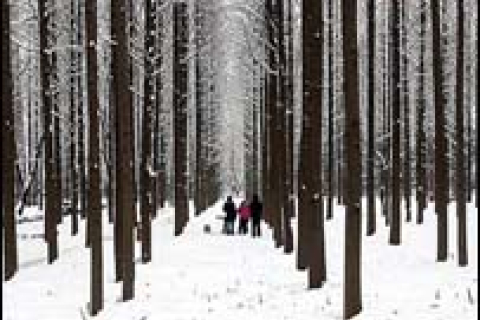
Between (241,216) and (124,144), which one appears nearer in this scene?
(124,144)

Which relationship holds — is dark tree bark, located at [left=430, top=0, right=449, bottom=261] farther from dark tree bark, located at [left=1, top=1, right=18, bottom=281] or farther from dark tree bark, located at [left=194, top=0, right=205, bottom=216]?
dark tree bark, located at [left=194, top=0, right=205, bottom=216]

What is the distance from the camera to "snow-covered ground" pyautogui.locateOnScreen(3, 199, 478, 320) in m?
12.2

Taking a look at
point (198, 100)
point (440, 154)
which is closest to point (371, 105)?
point (440, 154)

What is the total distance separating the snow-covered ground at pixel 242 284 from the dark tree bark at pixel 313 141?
1.96ft

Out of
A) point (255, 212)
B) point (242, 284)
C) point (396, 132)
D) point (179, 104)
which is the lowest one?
point (242, 284)

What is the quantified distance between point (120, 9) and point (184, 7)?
1248cm

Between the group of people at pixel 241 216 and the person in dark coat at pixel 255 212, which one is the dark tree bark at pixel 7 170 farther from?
the group of people at pixel 241 216

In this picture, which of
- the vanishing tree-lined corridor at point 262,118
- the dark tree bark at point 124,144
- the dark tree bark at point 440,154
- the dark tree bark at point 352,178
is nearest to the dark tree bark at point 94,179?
the vanishing tree-lined corridor at point 262,118

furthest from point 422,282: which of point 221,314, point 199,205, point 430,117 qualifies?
point 430,117

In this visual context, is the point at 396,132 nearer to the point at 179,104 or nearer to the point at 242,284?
the point at 179,104

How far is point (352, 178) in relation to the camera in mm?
11570

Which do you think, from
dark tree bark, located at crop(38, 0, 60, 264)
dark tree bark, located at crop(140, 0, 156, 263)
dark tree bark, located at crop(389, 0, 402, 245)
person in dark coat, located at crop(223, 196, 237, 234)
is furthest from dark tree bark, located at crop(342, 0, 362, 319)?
person in dark coat, located at crop(223, 196, 237, 234)

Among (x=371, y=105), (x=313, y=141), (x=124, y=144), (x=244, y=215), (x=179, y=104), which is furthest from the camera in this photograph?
(x=244, y=215)

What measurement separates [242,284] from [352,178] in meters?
5.03
